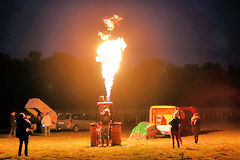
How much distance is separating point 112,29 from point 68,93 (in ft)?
141

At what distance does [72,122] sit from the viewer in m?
28.4

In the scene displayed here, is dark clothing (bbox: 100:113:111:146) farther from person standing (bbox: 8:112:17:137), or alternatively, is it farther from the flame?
person standing (bbox: 8:112:17:137)

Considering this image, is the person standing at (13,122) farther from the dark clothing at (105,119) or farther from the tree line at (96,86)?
the tree line at (96,86)

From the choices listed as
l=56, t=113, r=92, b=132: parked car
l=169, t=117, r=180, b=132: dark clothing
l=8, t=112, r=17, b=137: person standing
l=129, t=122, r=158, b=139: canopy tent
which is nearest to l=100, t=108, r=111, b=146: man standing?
l=169, t=117, r=180, b=132: dark clothing

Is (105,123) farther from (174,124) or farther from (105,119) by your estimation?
(174,124)

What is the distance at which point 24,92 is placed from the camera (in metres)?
55.8

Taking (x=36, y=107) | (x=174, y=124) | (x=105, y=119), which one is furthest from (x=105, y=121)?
(x=36, y=107)

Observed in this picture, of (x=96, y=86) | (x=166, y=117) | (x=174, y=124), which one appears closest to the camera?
(x=174, y=124)

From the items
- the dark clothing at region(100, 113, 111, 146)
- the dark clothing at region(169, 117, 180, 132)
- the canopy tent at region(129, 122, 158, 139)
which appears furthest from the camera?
the canopy tent at region(129, 122, 158, 139)

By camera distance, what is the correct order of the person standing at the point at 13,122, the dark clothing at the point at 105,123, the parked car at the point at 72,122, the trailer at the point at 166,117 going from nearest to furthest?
the dark clothing at the point at 105,123, the trailer at the point at 166,117, the person standing at the point at 13,122, the parked car at the point at 72,122

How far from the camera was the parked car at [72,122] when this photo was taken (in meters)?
28.3

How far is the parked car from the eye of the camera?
92.9ft

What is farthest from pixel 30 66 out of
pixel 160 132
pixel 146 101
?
pixel 160 132

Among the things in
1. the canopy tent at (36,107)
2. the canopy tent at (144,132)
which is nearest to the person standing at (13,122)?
the canopy tent at (36,107)
